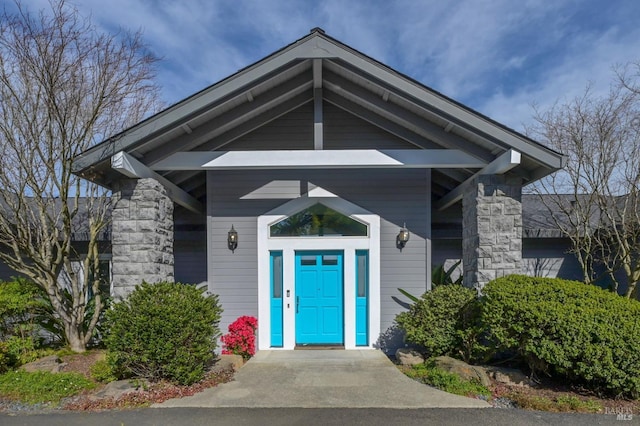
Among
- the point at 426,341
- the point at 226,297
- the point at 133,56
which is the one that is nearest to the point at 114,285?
the point at 226,297

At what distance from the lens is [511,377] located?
17.5ft

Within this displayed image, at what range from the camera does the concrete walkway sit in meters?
4.62

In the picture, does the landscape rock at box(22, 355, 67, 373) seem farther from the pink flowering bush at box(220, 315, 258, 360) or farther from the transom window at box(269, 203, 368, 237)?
the transom window at box(269, 203, 368, 237)

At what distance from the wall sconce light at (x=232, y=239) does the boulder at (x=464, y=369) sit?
4.43 metres

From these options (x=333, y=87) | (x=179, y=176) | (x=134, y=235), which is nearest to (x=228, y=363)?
(x=134, y=235)

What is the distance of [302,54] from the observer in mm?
5582

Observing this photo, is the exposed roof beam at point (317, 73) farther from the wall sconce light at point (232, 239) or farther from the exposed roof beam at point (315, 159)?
the wall sconce light at point (232, 239)

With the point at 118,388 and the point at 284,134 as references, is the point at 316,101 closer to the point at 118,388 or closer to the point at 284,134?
the point at 284,134

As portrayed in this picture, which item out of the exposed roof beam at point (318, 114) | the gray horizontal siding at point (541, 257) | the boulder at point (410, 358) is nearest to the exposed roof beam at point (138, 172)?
the exposed roof beam at point (318, 114)

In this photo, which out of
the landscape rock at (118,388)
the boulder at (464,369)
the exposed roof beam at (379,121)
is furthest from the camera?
the exposed roof beam at (379,121)

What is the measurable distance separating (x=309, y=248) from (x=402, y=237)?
195 cm

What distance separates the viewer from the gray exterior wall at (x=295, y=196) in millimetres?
7539

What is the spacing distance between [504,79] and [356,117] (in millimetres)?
6473

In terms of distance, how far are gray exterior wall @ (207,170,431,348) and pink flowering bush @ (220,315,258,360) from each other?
1.21 feet
